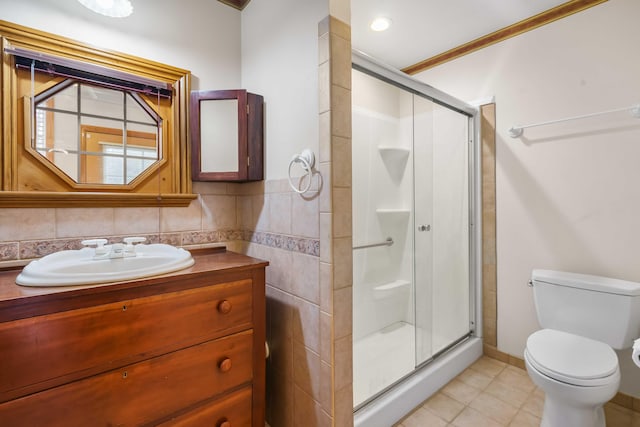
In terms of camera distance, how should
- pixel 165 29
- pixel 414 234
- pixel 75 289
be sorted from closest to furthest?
pixel 75 289
pixel 165 29
pixel 414 234

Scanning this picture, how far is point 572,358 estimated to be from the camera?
1398mm

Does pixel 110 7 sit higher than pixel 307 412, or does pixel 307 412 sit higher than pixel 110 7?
pixel 110 7

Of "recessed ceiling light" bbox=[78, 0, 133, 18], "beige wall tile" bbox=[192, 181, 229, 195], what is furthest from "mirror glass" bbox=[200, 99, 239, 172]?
"recessed ceiling light" bbox=[78, 0, 133, 18]

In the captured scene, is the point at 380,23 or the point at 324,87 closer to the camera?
the point at 324,87

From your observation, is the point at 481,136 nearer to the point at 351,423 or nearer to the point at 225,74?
the point at 225,74

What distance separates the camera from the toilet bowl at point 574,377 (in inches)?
49.8

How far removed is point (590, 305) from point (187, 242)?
2.25 meters

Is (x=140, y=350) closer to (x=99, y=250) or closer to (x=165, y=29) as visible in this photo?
(x=99, y=250)

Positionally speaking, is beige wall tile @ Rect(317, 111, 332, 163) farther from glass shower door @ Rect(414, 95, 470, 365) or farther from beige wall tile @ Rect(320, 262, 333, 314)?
glass shower door @ Rect(414, 95, 470, 365)

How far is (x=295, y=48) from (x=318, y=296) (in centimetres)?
114

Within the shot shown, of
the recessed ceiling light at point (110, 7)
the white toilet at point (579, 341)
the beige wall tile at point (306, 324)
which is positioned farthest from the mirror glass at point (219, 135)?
the white toilet at point (579, 341)

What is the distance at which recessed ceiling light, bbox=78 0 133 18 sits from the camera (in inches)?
48.8

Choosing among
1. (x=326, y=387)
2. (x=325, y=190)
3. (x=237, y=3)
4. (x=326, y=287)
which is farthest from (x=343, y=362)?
(x=237, y=3)

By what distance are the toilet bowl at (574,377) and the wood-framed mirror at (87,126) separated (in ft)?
6.47
